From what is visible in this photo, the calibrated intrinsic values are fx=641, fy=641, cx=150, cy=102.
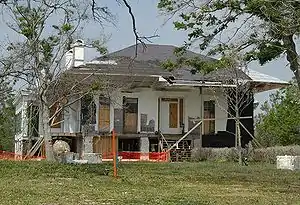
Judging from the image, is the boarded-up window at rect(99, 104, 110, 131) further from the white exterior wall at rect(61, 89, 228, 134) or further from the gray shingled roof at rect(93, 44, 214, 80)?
the gray shingled roof at rect(93, 44, 214, 80)

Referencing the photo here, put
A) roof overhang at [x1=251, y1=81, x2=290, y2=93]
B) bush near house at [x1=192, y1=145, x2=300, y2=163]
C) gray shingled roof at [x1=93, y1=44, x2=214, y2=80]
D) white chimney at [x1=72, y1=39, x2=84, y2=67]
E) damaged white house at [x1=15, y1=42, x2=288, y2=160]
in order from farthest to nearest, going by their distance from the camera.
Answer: roof overhang at [x1=251, y1=81, x2=290, y2=93] < damaged white house at [x1=15, y1=42, x2=288, y2=160] < gray shingled roof at [x1=93, y1=44, x2=214, y2=80] < white chimney at [x1=72, y1=39, x2=84, y2=67] < bush near house at [x1=192, y1=145, x2=300, y2=163]

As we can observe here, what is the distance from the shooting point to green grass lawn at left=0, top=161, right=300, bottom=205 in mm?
11501

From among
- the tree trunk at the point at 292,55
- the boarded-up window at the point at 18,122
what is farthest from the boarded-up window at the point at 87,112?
the tree trunk at the point at 292,55

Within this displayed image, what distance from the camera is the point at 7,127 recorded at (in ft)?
174

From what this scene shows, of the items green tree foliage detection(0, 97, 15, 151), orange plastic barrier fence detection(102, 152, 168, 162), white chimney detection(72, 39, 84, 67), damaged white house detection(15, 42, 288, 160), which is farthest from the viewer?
green tree foliage detection(0, 97, 15, 151)

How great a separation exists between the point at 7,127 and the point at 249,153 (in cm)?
2549

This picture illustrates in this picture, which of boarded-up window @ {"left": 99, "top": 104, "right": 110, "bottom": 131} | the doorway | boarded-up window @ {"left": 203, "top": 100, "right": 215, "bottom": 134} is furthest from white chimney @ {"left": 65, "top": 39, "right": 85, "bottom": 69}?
boarded-up window @ {"left": 203, "top": 100, "right": 215, "bottom": 134}

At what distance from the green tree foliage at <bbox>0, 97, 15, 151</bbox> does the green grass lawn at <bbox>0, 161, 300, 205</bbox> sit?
1236 inches

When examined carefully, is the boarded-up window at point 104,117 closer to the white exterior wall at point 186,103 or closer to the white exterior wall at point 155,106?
the white exterior wall at point 155,106

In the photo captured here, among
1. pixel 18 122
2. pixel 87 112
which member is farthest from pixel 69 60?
pixel 18 122

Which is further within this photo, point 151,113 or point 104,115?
point 151,113

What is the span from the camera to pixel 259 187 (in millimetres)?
15656

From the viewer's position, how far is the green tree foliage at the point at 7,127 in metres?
50.4

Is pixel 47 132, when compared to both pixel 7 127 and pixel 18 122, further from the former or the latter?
pixel 7 127
